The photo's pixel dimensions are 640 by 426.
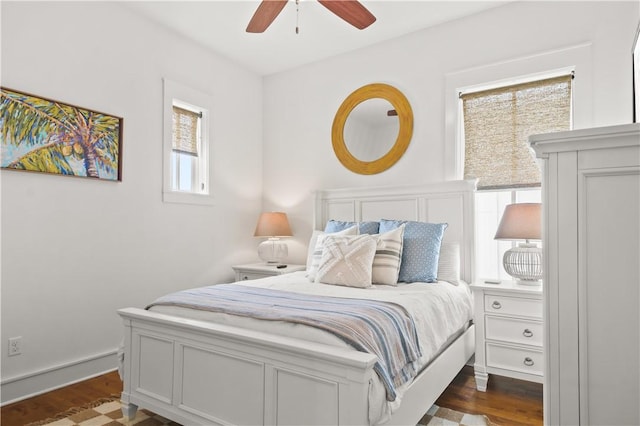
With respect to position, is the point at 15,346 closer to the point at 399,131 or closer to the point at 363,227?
the point at 363,227

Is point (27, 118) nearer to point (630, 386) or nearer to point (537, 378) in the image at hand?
point (630, 386)

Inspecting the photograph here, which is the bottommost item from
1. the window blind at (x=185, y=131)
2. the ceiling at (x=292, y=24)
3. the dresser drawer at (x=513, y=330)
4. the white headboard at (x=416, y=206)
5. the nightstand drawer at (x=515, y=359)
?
the nightstand drawer at (x=515, y=359)

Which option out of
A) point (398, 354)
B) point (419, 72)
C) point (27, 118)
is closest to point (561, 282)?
point (398, 354)

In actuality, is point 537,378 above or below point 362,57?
below

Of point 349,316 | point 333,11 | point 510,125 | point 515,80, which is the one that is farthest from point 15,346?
point 515,80

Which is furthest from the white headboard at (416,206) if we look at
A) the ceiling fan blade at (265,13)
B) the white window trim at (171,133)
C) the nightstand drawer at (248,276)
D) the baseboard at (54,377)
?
the baseboard at (54,377)

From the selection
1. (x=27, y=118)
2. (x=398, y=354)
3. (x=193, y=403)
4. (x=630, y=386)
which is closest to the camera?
(x=630, y=386)

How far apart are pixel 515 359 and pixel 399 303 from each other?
3.34 feet

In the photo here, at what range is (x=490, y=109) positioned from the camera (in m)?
3.21

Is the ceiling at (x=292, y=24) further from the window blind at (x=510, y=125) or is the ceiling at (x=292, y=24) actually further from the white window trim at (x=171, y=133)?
the window blind at (x=510, y=125)

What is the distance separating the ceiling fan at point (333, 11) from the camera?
2406 mm

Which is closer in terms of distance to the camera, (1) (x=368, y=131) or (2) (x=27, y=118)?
(2) (x=27, y=118)

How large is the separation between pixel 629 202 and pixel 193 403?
196 cm

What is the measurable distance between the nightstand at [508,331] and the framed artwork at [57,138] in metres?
2.83
